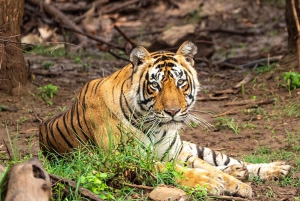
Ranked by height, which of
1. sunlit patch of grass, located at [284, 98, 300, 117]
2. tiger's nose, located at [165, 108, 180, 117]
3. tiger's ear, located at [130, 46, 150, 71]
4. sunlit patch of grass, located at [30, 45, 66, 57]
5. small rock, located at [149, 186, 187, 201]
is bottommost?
sunlit patch of grass, located at [284, 98, 300, 117]

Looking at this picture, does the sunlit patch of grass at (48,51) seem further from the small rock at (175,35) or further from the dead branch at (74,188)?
the dead branch at (74,188)

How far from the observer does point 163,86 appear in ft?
16.6

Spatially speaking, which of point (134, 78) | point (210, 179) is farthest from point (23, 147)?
point (210, 179)

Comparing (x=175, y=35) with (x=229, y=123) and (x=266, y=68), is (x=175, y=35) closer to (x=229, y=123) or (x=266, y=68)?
(x=266, y=68)

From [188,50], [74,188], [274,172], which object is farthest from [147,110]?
[74,188]

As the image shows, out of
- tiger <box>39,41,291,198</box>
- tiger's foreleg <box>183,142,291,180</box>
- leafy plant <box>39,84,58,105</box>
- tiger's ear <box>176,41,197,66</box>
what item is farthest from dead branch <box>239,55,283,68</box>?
tiger's ear <box>176,41,197,66</box>

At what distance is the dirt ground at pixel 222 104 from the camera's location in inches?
256

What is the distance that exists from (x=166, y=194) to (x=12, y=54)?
3958 millimetres

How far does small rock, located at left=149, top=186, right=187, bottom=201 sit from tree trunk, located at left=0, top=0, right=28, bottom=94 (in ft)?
11.4

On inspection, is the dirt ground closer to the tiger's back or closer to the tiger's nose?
the tiger's back

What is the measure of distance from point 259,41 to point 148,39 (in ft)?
6.66

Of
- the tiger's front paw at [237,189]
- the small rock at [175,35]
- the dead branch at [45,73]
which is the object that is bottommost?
the tiger's front paw at [237,189]

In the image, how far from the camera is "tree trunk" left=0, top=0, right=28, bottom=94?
24.5 feet

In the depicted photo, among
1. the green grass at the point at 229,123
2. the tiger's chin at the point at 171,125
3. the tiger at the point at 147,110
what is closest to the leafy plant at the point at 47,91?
the green grass at the point at 229,123
